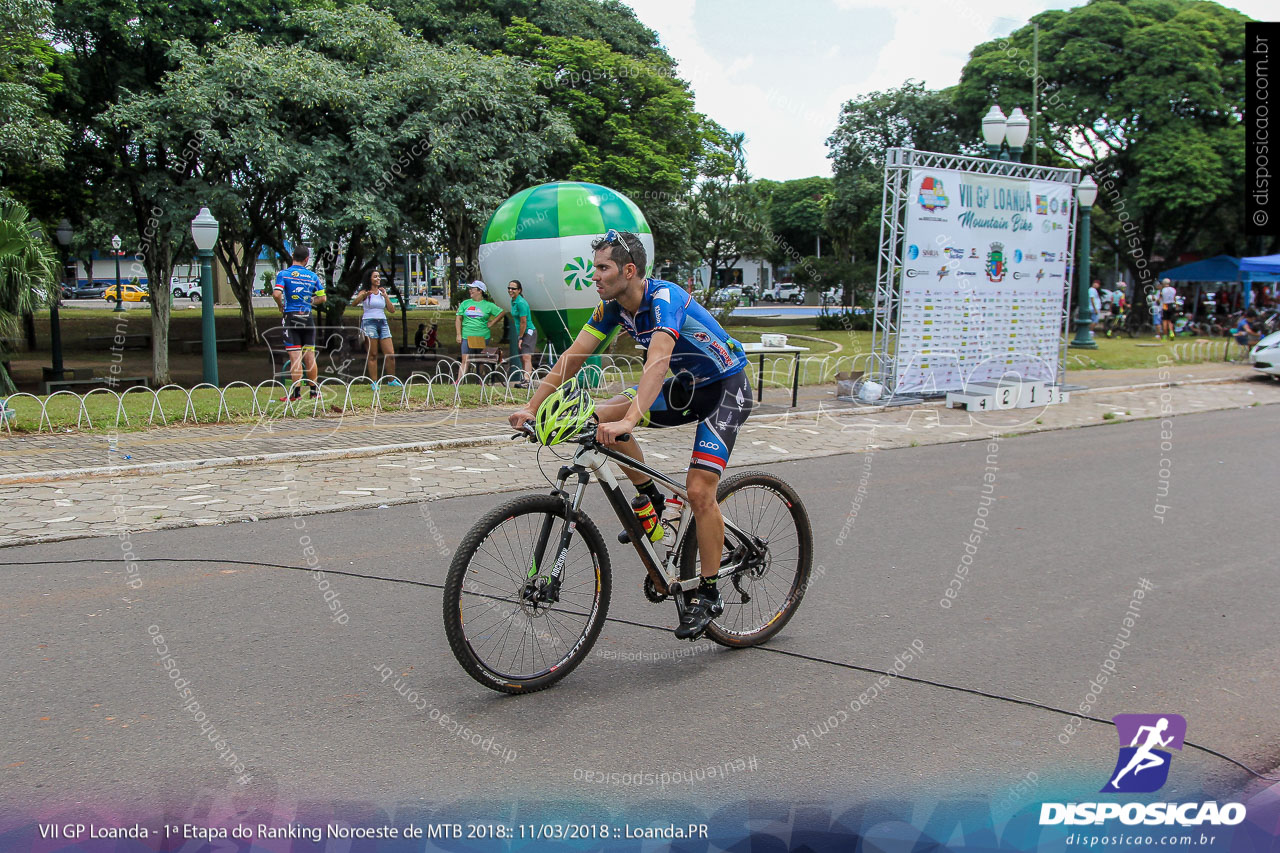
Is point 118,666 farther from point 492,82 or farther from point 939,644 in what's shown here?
point 492,82

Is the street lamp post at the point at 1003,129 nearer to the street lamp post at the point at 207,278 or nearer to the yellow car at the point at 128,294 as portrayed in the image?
the street lamp post at the point at 207,278

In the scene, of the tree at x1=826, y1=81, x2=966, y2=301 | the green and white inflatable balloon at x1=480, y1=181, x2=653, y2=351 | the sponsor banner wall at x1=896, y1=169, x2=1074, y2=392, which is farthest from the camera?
the tree at x1=826, y1=81, x2=966, y2=301

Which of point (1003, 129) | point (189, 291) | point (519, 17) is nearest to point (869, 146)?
point (519, 17)

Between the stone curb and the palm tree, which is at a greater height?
the palm tree

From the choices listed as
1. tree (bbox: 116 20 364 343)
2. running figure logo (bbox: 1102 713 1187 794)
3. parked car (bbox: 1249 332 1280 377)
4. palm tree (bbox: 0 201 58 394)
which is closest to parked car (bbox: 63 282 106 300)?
tree (bbox: 116 20 364 343)

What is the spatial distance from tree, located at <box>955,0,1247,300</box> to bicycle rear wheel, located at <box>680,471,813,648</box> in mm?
30649

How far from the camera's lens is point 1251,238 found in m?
38.2

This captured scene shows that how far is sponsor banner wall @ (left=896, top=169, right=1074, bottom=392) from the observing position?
14320mm

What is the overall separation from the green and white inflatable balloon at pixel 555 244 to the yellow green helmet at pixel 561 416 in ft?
42.8

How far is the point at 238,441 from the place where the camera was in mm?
10266

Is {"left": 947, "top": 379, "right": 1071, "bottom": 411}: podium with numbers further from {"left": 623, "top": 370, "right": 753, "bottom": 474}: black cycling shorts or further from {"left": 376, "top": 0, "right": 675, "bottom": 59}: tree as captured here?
{"left": 376, "top": 0, "right": 675, "bottom": 59}: tree

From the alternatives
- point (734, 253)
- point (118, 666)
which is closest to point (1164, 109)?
point (734, 253)

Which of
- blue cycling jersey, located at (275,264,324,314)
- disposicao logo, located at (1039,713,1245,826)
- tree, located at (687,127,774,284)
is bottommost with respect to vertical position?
disposicao logo, located at (1039,713,1245,826)

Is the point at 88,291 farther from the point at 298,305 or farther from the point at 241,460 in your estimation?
the point at 241,460
